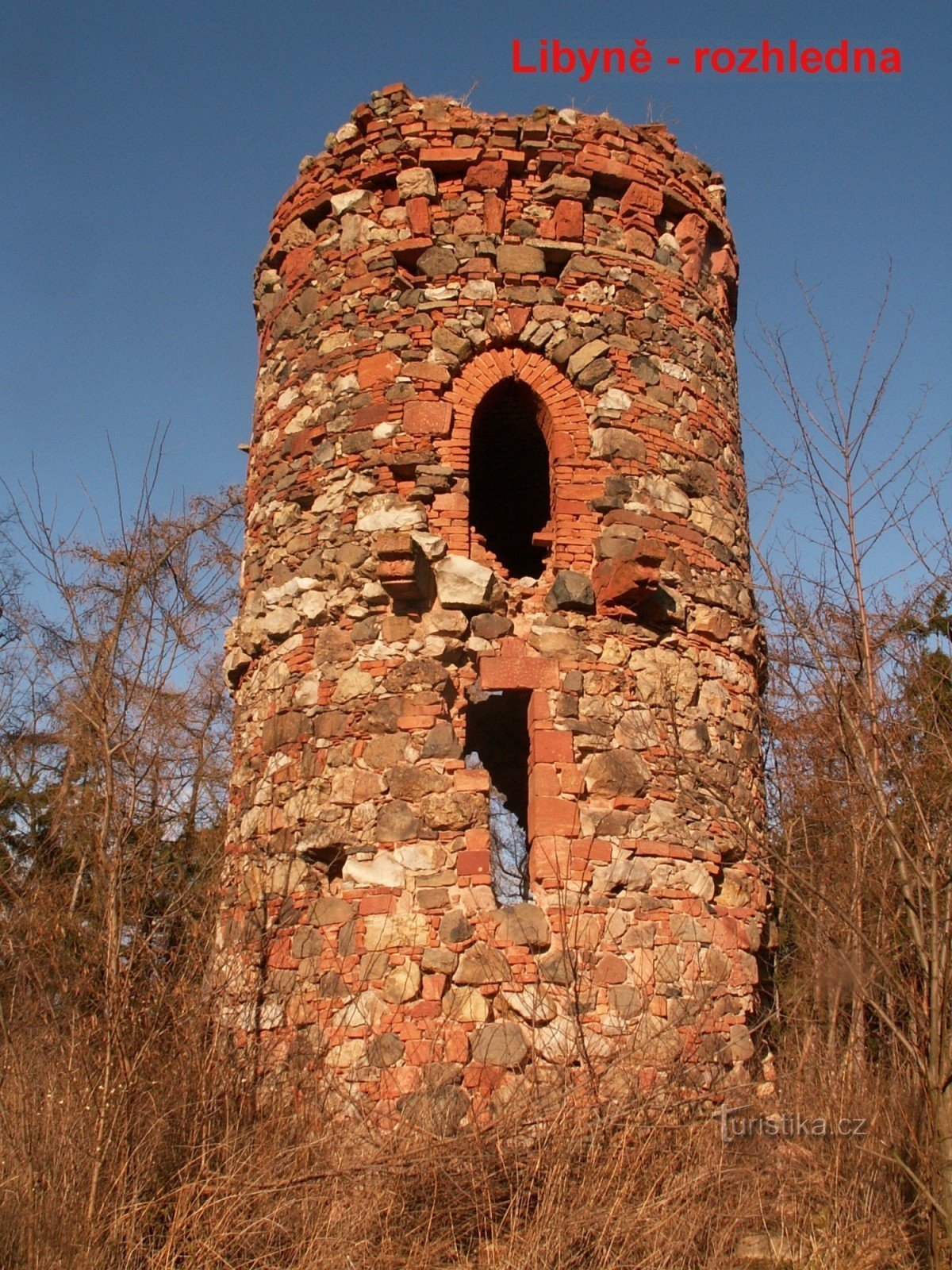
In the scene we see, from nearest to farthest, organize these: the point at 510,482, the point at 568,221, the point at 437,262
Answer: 1. the point at 437,262
2. the point at 568,221
3. the point at 510,482

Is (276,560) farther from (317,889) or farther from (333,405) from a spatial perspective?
(317,889)

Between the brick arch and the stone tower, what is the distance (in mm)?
19

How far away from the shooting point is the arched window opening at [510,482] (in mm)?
8648

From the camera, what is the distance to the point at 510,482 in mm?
9391

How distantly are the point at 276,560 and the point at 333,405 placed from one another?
3.49ft

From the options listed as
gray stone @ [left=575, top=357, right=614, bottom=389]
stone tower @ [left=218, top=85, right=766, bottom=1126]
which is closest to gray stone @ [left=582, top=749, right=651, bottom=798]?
stone tower @ [left=218, top=85, right=766, bottom=1126]

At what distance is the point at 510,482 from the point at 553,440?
2520mm

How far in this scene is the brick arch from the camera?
6.60 meters

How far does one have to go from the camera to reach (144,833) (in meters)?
5.96

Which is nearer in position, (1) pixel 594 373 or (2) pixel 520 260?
(1) pixel 594 373

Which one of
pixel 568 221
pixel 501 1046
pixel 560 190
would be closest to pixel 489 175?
pixel 560 190

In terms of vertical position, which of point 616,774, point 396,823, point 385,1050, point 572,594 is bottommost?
point 385,1050

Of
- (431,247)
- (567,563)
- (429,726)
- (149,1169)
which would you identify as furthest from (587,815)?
(431,247)

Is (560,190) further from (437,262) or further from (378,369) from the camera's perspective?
(378,369)
